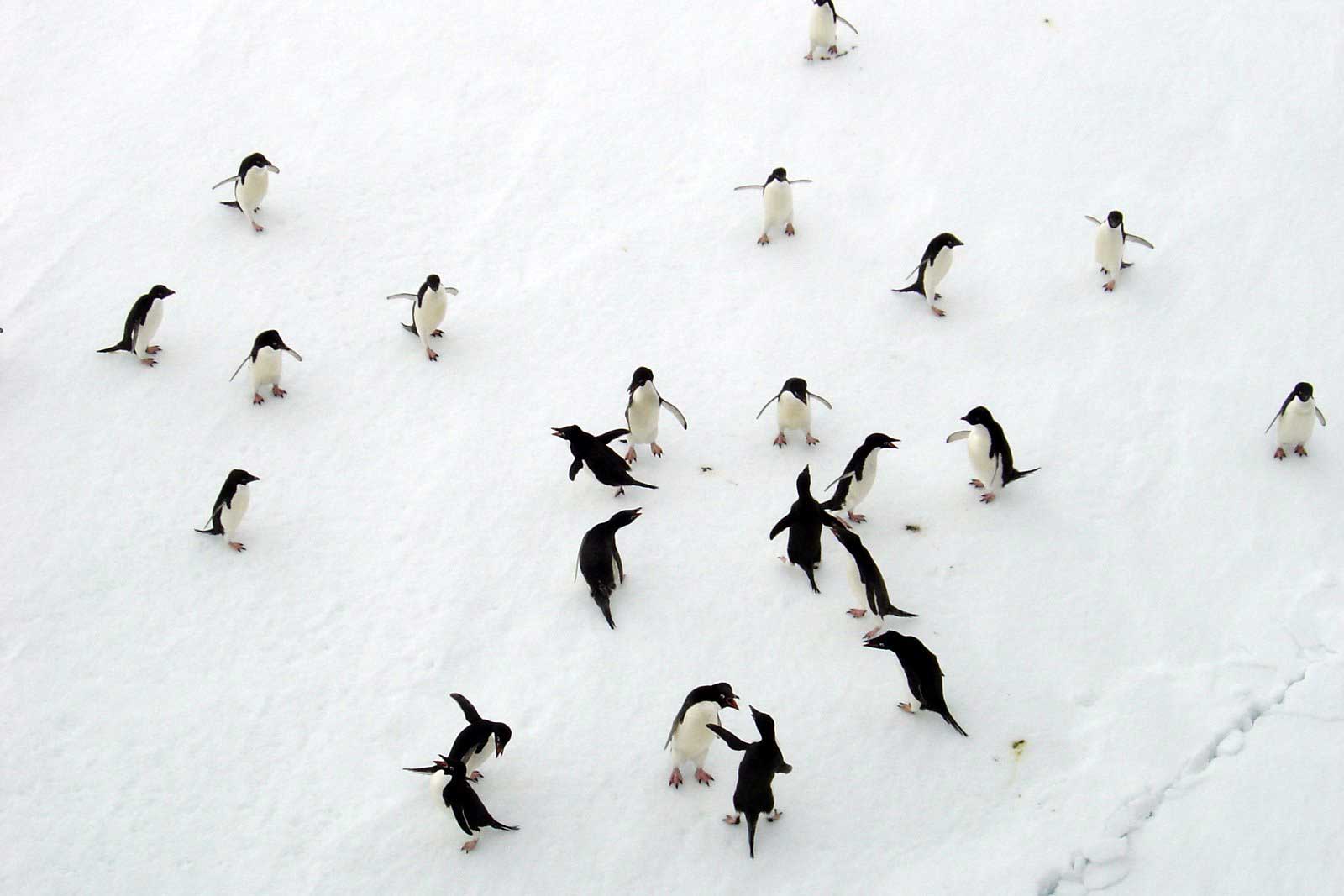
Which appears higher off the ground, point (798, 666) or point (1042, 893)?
point (798, 666)

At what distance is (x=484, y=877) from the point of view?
3.74 m

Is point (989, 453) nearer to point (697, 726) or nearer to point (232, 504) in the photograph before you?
point (697, 726)

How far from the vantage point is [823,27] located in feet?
24.5

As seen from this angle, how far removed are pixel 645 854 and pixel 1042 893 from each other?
121cm

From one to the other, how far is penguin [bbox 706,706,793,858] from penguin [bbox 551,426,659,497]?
1405mm

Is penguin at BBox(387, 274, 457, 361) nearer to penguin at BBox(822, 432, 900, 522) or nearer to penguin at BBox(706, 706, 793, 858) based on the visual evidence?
penguin at BBox(822, 432, 900, 522)

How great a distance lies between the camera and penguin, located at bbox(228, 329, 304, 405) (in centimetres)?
539

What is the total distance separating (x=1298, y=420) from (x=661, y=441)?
8.71 feet

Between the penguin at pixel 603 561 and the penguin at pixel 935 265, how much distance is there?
215 cm

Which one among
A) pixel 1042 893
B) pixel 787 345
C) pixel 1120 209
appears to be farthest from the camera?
pixel 1120 209

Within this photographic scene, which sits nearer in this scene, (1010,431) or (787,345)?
(1010,431)

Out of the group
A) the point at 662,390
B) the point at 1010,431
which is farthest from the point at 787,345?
the point at 1010,431

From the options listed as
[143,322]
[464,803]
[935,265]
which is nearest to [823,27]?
[935,265]

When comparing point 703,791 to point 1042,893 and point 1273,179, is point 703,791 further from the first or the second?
point 1273,179
